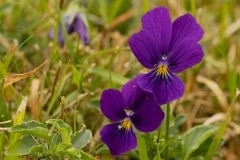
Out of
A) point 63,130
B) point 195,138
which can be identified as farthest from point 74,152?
point 195,138

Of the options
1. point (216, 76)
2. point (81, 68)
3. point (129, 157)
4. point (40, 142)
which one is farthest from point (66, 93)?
point (216, 76)

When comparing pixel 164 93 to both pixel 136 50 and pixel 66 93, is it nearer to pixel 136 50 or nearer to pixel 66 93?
pixel 136 50

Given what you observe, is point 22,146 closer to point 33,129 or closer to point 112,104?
point 33,129

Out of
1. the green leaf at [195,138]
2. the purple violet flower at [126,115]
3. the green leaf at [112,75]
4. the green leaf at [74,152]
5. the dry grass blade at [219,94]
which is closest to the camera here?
the green leaf at [74,152]

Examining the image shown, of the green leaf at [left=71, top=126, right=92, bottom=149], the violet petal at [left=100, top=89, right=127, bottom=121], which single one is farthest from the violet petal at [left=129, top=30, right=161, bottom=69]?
the green leaf at [left=71, top=126, right=92, bottom=149]

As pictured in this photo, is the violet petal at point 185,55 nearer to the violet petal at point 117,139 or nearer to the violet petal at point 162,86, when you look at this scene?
the violet petal at point 162,86

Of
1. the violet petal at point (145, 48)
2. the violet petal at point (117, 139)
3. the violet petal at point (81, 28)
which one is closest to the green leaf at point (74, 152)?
the violet petal at point (117, 139)
